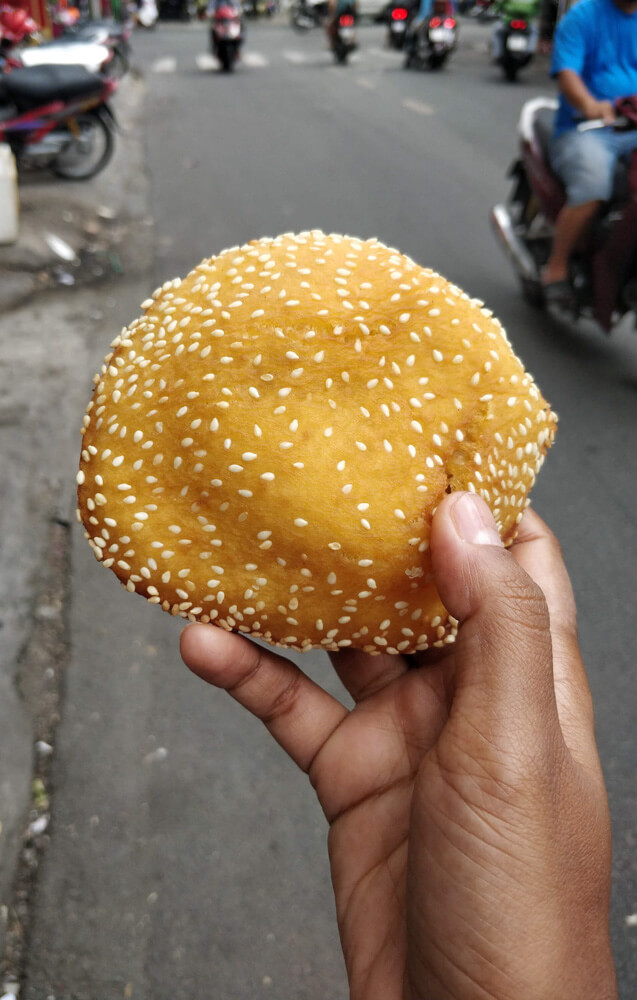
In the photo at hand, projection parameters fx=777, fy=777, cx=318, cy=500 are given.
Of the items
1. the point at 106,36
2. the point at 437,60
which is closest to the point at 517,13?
the point at 437,60

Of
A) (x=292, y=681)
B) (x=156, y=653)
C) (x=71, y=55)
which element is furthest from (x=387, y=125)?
(x=292, y=681)

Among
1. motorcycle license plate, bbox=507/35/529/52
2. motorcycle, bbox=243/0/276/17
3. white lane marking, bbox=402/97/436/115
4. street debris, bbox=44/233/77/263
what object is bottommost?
street debris, bbox=44/233/77/263

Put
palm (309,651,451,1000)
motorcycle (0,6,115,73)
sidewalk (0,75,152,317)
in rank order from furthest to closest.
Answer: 1. motorcycle (0,6,115,73)
2. sidewalk (0,75,152,317)
3. palm (309,651,451,1000)

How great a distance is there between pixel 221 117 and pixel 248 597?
13.9m

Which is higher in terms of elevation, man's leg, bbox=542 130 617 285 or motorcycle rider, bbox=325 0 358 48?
motorcycle rider, bbox=325 0 358 48

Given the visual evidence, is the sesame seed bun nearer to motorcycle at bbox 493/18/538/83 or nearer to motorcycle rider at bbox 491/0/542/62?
motorcycle rider at bbox 491/0/542/62

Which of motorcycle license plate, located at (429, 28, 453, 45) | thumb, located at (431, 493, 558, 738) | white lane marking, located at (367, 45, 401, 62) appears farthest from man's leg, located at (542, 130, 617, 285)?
white lane marking, located at (367, 45, 401, 62)

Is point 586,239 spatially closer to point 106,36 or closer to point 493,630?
point 493,630

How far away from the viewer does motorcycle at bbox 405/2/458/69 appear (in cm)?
1835

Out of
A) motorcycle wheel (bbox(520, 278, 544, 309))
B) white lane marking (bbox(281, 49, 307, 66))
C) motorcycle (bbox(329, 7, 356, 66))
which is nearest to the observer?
motorcycle wheel (bbox(520, 278, 544, 309))

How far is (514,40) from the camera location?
45.4 feet

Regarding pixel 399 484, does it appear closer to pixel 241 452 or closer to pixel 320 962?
pixel 241 452

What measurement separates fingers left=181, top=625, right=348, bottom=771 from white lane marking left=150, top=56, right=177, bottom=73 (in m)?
21.4

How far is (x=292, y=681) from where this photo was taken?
2.21 metres
